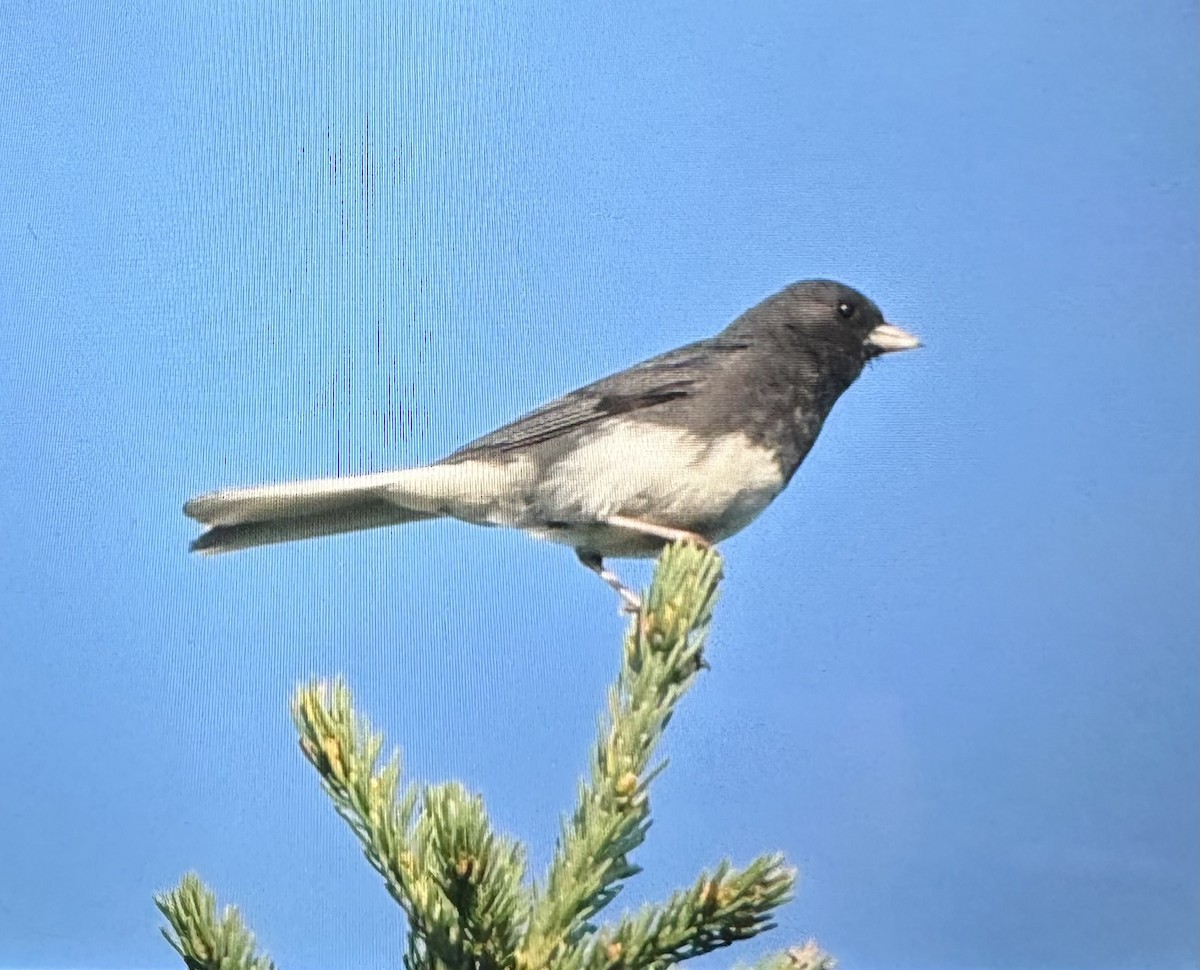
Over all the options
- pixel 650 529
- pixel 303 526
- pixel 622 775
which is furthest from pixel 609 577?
pixel 622 775

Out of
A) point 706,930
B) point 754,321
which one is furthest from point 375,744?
point 754,321

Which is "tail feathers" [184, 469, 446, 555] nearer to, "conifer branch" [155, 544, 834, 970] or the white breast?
the white breast

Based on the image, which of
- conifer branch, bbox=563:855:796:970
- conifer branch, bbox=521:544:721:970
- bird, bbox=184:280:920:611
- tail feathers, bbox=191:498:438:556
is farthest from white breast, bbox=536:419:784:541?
conifer branch, bbox=563:855:796:970

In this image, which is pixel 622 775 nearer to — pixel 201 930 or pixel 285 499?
pixel 201 930

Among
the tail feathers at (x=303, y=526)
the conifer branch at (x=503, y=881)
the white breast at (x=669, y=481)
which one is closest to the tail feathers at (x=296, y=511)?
the tail feathers at (x=303, y=526)

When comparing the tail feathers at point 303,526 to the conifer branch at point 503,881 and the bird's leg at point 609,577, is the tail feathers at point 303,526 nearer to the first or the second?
the bird's leg at point 609,577

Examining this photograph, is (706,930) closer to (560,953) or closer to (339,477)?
(560,953)
